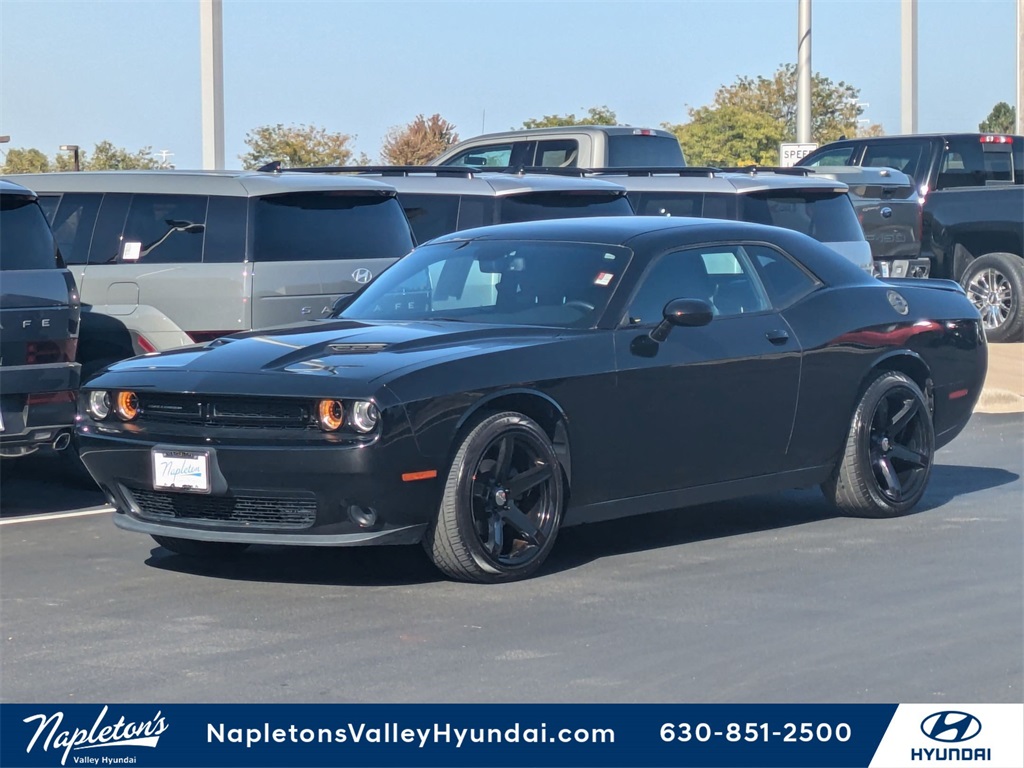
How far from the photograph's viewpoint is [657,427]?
770cm

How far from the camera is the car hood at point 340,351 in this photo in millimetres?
6922

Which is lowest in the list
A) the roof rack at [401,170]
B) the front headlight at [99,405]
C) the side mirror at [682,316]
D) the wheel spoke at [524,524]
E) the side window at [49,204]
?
the wheel spoke at [524,524]

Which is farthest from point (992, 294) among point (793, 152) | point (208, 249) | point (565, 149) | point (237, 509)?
point (237, 509)

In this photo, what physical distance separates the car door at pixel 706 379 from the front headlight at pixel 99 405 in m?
2.25

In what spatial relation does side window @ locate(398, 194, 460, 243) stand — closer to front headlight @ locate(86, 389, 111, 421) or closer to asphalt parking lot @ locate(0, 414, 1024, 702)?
asphalt parking lot @ locate(0, 414, 1024, 702)

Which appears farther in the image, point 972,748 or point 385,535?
point 385,535

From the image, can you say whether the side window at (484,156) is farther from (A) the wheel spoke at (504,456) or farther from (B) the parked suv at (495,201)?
(A) the wheel spoke at (504,456)

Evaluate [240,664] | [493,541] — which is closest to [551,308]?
[493,541]

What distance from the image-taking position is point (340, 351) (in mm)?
7219

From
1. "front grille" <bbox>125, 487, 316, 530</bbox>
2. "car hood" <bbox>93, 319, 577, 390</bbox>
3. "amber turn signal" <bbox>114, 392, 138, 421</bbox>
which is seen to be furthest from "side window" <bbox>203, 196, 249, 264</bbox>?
"front grille" <bbox>125, 487, 316, 530</bbox>

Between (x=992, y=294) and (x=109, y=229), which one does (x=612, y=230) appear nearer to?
(x=109, y=229)

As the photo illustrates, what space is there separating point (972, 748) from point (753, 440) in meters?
3.31

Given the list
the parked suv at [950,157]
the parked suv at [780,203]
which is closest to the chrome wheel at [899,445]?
the parked suv at [780,203]

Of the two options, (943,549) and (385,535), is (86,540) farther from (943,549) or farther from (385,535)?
(943,549)
